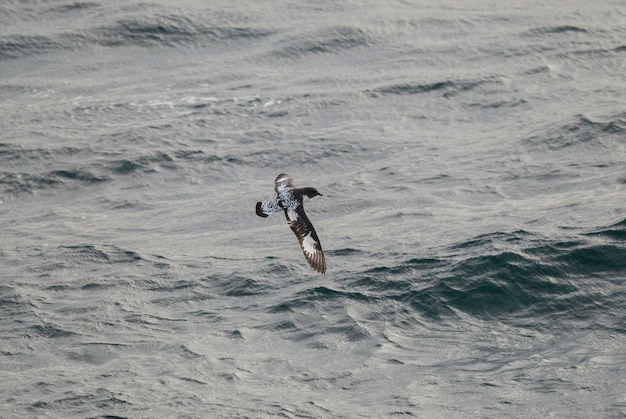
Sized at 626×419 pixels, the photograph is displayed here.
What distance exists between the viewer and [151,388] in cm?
1348

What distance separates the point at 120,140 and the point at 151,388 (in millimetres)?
8222

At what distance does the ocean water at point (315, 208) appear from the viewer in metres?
13.6

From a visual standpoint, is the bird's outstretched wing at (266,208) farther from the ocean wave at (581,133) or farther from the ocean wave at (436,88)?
the ocean wave at (436,88)

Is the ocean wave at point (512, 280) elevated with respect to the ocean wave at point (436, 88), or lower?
lower

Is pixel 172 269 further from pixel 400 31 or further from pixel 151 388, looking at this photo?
pixel 400 31

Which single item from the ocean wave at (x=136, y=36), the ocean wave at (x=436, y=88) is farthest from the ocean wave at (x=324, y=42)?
the ocean wave at (x=436, y=88)

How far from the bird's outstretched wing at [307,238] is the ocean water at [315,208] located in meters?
1.17

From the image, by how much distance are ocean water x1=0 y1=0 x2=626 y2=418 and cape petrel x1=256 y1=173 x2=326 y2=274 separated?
1221mm

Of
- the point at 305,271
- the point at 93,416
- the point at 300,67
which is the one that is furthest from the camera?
the point at 300,67

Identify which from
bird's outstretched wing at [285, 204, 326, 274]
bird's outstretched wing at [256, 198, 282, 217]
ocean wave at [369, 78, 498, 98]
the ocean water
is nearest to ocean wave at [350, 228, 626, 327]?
the ocean water

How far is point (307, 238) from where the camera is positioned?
13859 millimetres

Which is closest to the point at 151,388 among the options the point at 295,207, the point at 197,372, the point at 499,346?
the point at 197,372

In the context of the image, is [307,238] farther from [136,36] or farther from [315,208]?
[136,36]

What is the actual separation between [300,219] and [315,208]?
444 centimetres
